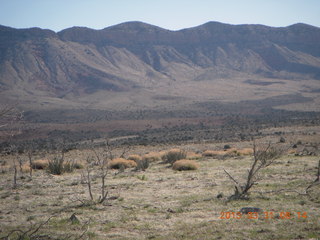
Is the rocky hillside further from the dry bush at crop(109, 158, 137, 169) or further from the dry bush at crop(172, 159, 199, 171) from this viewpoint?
the dry bush at crop(172, 159, 199, 171)

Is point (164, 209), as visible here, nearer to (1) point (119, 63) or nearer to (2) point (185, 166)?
(2) point (185, 166)

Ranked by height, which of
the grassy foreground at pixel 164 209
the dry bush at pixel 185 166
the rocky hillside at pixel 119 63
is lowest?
the dry bush at pixel 185 166

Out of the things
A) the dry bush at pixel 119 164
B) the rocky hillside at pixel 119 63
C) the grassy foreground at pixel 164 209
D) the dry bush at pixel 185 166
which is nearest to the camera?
the grassy foreground at pixel 164 209

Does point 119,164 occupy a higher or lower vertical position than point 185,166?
lower

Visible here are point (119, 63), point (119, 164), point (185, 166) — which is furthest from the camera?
point (119, 63)

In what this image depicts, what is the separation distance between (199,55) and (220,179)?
17964cm

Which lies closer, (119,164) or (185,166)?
(185,166)

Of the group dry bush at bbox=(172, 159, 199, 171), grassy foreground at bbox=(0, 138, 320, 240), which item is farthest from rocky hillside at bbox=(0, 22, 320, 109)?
grassy foreground at bbox=(0, 138, 320, 240)

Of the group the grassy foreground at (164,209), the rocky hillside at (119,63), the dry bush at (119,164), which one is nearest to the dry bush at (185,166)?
the grassy foreground at (164,209)

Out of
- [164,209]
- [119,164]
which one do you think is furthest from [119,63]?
[164,209]

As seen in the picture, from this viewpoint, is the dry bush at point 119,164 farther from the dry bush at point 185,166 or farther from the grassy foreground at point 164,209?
the grassy foreground at point 164,209

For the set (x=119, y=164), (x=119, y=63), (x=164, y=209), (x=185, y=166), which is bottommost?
(x=119, y=164)

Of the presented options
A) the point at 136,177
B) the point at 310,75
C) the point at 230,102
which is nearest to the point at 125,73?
the point at 230,102

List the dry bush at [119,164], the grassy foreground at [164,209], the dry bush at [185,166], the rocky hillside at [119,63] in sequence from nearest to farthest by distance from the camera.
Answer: the grassy foreground at [164,209] → the dry bush at [185,166] → the dry bush at [119,164] → the rocky hillside at [119,63]
